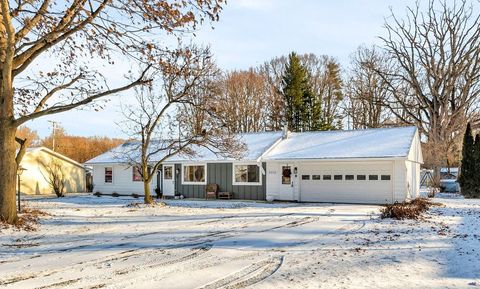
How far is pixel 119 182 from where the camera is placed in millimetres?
27125

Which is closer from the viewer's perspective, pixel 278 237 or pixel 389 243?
pixel 389 243

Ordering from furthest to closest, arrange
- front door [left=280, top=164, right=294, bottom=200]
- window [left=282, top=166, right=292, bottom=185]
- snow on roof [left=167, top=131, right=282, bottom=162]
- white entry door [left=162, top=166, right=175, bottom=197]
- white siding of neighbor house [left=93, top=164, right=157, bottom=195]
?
white siding of neighbor house [left=93, top=164, right=157, bottom=195]
white entry door [left=162, top=166, right=175, bottom=197]
snow on roof [left=167, top=131, right=282, bottom=162]
window [left=282, top=166, right=292, bottom=185]
front door [left=280, top=164, right=294, bottom=200]

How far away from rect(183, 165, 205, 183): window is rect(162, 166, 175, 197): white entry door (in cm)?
89

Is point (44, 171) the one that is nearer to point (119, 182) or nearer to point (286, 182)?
point (119, 182)

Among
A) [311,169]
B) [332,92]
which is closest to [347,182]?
[311,169]

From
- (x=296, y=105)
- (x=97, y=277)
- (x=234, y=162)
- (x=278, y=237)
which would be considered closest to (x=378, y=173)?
(x=234, y=162)

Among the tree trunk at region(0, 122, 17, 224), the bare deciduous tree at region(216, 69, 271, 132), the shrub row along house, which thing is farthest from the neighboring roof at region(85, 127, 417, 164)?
the bare deciduous tree at region(216, 69, 271, 132)

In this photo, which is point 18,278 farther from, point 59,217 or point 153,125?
point 153,125

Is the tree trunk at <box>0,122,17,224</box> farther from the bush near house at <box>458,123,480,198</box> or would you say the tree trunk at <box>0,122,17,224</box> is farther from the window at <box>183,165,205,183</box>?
the bush near house at <box>458,123,480,198</box>

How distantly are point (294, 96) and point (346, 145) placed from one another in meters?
17.4

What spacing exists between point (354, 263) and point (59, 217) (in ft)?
33.7

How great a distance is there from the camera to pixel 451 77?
31844mm

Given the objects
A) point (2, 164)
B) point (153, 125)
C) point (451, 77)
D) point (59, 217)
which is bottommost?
point (59, 217)

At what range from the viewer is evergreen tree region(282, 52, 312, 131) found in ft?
128
